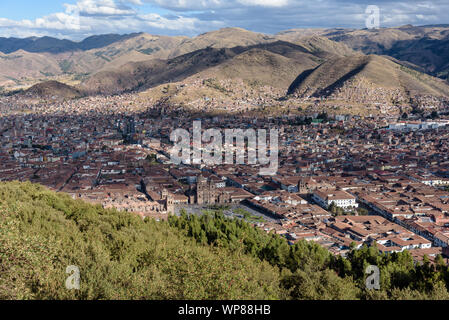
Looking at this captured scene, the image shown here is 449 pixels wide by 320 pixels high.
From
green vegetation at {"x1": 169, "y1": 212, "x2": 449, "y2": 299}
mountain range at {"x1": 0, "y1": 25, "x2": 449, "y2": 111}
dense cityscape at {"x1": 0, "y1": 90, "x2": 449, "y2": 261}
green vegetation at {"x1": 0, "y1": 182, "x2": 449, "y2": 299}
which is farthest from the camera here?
mountain range at {"x1": 0, "y1": 25, "x2": 449, "y2": 111}

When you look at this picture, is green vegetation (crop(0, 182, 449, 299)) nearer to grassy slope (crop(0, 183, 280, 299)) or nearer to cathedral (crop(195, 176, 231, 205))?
grassy slope (crop(0, 183, 280, 299))

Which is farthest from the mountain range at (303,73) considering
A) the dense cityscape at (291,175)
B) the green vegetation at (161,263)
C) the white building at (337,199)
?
the green vegetation at (161,263)

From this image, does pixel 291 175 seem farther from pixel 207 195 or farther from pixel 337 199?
pixel 207 195

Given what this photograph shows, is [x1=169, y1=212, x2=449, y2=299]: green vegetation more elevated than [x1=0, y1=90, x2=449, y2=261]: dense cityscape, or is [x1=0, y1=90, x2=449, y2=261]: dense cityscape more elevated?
[x1=169, y1=212, x2=449, y2=299]: green vegetation

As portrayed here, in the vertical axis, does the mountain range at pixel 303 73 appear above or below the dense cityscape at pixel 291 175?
above

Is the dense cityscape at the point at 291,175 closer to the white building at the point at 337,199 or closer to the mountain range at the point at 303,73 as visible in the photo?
the white building at the point at 337,199

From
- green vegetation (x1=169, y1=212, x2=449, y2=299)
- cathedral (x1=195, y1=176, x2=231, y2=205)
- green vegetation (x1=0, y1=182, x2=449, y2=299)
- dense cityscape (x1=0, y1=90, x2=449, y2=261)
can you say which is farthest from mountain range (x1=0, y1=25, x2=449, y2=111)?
green vegetation (x1=0, y1=182, x2=449, y2=299)

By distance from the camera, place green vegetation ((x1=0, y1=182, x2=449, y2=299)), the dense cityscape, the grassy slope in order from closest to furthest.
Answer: the grassy slope
green vegetation ((x1=0, y1=182, x2=449, y2=299))
the dense cityscape

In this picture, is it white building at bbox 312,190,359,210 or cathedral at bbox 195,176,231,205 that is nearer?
white building at bbox 312,190,359,210
